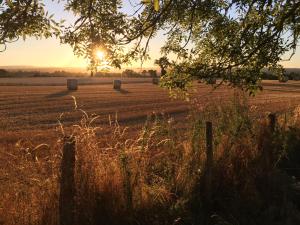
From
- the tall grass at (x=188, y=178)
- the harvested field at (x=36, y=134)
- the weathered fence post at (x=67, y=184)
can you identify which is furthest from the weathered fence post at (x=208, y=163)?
the weathered fence post at (x=67, y=184)

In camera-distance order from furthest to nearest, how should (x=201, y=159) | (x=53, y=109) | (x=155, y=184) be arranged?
(x=53, y=109) < (x=201, y=159) < (x=155, y=184)

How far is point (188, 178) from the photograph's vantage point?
735 centimetres

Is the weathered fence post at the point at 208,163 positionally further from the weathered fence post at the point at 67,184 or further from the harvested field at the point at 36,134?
the weathered fence post at the point at 67,184

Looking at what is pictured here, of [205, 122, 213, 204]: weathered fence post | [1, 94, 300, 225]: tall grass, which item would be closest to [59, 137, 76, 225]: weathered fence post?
[1, 94, 300, 225]: tall grass

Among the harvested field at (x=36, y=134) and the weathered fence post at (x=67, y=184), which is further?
the harvested field at (x=36, y=134)

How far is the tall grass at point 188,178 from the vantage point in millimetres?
6113

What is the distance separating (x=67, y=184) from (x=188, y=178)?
2346mm

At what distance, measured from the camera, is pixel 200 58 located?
29.8 feet

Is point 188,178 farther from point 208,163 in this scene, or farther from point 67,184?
point 67,184

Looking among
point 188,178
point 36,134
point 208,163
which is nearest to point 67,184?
point 188,178

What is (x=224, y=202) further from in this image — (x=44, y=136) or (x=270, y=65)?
(x=44, y=136)

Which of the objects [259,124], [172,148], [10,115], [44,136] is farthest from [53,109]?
[172,148]

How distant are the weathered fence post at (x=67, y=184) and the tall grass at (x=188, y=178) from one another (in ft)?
0.76

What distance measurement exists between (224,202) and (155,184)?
1.12 metres
